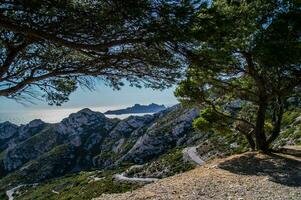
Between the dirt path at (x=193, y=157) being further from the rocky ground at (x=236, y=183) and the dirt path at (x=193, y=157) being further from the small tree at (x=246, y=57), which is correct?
the rocky ground at (x=236, y=183)

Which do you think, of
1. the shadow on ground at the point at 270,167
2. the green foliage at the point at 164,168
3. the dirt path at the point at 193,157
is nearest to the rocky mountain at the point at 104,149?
the dirt path at the point at 193,157

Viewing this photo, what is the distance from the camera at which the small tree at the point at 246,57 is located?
30.9 feet

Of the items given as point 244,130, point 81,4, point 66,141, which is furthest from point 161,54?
point 66,141

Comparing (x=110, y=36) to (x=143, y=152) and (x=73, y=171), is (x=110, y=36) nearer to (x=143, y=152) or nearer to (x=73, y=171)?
(x=143, y=152)

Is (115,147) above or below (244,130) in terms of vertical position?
above

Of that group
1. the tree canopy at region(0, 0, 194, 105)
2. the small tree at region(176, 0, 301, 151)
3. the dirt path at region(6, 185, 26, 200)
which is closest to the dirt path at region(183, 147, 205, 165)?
the dirt path at region(6, 185, 26, 200)

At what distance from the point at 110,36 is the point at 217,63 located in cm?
268

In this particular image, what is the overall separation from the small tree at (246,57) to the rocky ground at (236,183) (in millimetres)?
3271

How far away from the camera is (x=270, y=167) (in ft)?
50.7

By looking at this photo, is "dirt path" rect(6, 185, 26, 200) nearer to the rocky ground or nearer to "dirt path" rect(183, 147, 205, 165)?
"dirt path" rect(183, 147, 205, 165)

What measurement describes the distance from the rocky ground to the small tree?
3271mm

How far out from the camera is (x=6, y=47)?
424 inches

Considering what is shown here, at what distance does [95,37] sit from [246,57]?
7.76m

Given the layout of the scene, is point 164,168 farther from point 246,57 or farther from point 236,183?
point 236,183
